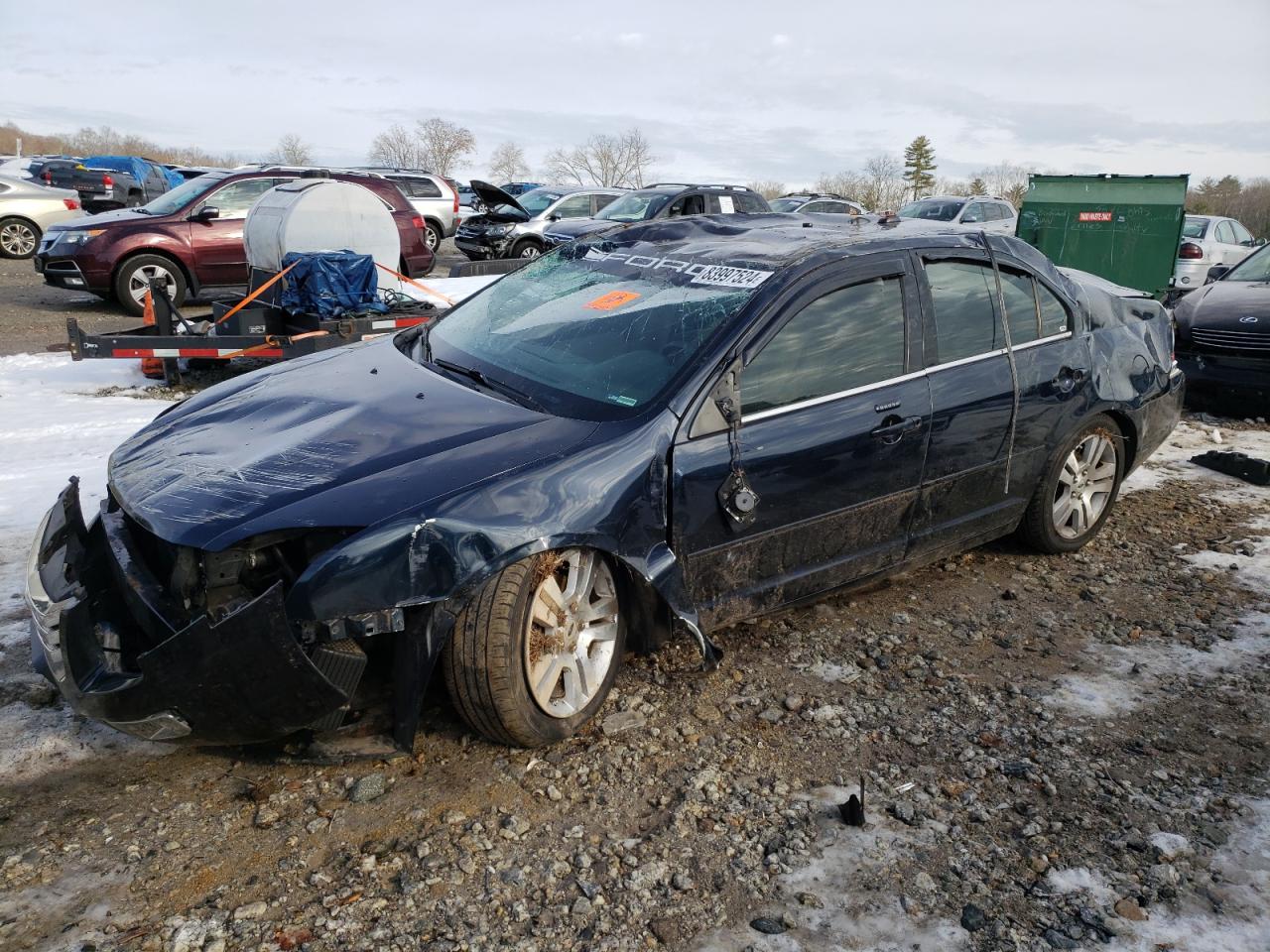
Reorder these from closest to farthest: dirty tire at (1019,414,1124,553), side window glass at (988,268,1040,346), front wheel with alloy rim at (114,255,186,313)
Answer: side window glass at (988,268,1040,346), dirty tire at (1019,414,1124,553), front wheel with alloy rim at (114,255,186,313)

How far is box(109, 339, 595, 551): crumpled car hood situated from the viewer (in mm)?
2799

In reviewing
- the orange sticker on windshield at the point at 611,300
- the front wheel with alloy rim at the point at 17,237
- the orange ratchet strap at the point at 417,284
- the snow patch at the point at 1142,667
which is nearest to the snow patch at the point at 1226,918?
the snow patch at the point at 1142,667

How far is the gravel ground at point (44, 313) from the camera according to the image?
10133mm

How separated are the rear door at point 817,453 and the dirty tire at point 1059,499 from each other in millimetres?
1070

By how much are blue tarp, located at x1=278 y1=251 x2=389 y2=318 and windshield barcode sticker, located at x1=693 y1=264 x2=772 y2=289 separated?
5409 millimetres

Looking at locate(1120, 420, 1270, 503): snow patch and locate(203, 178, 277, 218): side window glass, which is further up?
locate(203, 178, 277, 218): side window glass

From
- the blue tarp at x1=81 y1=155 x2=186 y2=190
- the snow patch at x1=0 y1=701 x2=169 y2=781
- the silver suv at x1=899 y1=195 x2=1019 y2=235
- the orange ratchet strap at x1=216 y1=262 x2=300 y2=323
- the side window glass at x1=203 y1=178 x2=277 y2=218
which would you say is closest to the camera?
the snow patch at x1=0 y1=701 x2=169 y2=781

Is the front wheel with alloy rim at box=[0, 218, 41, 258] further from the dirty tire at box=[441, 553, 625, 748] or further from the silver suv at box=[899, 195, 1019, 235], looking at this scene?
the dirty tire at box=[441, 553, 625, 748]

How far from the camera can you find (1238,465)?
248 inches

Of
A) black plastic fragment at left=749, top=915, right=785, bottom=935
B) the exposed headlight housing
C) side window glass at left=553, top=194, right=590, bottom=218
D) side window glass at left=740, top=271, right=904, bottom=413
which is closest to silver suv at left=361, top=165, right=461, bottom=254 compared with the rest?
side window glass at left=553, top=194, right=590, bottom=218

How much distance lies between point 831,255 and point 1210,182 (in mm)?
56991

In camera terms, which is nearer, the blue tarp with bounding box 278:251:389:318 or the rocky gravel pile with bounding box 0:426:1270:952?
the rocky gravel pile with bounding box 0:426:1270:952

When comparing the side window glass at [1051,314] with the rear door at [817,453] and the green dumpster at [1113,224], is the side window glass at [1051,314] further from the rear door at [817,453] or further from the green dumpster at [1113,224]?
the green dumpster at [1113,224]

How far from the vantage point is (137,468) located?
10.8 ft
